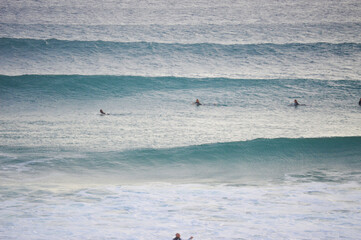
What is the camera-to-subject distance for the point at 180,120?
1302 centimetres

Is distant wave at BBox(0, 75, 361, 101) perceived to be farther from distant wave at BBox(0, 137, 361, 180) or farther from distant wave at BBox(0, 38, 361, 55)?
distant wave at BBox(0, 137, 361, 180)

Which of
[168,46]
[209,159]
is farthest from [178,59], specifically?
[209,159]

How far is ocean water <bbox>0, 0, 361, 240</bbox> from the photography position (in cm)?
767

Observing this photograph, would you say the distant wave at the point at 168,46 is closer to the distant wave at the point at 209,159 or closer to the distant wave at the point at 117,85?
the distant wave at the point at 117,85

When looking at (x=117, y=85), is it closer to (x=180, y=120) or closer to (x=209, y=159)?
(x=180, y=120)

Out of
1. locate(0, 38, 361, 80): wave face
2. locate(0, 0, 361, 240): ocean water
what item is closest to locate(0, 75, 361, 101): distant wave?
locate(0, 0, 361, 240): ocean water

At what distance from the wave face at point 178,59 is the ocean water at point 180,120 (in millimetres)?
84

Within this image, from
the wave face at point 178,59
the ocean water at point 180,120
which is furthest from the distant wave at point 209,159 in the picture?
the wave face at point 178,59

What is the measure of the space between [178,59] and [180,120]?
250 inches

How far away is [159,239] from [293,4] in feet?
63.1

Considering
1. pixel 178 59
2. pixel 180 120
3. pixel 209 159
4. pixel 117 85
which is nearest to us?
pixel 209 159

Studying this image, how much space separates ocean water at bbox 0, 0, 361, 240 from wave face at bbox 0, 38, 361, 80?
0.08 metres

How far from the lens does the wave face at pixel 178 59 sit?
17344 millimetres

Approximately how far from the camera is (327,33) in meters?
20.0
